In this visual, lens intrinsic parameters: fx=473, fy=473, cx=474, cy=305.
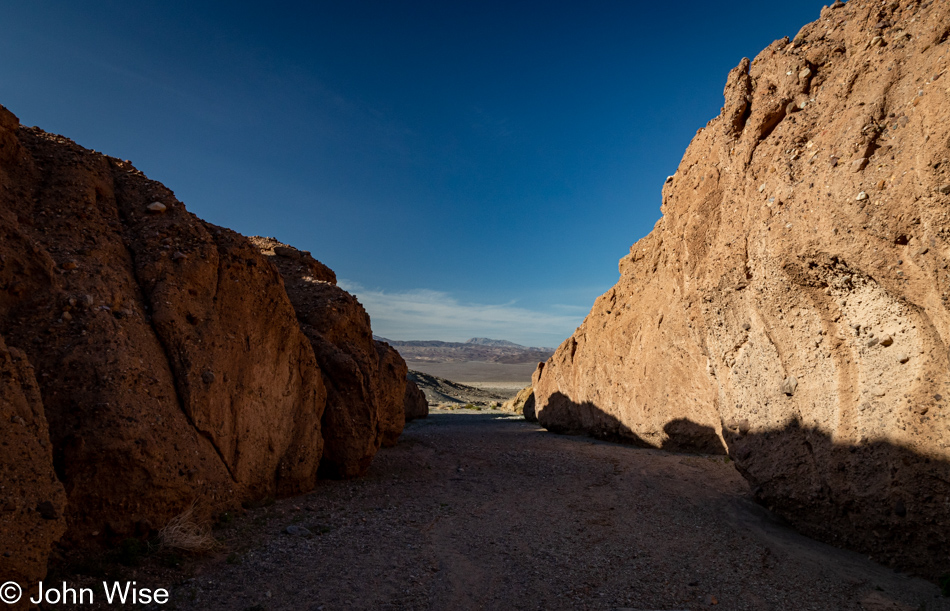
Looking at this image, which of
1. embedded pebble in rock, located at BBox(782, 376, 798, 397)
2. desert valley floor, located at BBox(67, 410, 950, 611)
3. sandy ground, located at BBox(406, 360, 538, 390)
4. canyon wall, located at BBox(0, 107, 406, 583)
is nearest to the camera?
canyon wall, located at BBox(0, 107, 406, 583)

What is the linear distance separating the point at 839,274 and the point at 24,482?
8446mm

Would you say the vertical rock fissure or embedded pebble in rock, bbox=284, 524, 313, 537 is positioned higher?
the vertical rock fissure

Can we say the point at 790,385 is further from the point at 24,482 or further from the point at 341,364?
the point at 24,482

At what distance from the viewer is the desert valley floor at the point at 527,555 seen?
461 cm

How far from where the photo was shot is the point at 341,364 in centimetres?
919

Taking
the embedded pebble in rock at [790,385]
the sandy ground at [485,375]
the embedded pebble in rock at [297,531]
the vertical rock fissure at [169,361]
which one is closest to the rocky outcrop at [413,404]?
the vertical rock fissure at [169,361]

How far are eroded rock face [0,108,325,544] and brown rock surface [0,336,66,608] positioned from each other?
0.82 m

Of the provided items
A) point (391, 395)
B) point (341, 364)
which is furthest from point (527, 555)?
point (391, 395)

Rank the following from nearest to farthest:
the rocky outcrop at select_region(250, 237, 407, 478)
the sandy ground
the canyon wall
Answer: the canyon wall
the rocky outcrop at select_region(250, 237, 407, 478)
the sandy ground

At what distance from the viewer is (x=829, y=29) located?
21.8 ft

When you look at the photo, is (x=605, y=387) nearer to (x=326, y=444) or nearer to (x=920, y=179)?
(x=326, y=444)

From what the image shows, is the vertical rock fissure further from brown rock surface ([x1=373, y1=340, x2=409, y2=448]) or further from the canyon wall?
brown rock surface ([x1=373, y1=340, x2=409, y2=448])

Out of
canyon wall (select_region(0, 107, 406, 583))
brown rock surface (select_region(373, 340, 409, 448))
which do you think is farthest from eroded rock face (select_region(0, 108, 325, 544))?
brown rock surface (select_region(373, 340, 409, 448))

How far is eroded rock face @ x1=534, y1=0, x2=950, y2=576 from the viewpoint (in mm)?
4961
